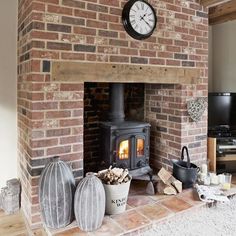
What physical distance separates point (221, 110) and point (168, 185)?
1.62 metres

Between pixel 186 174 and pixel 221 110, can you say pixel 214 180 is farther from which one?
pixel 221 110

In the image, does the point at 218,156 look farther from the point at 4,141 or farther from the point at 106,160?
the point at 4,141

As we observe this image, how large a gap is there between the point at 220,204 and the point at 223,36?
2914 mm

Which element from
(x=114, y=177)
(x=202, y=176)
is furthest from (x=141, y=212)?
(x=202, y=176)

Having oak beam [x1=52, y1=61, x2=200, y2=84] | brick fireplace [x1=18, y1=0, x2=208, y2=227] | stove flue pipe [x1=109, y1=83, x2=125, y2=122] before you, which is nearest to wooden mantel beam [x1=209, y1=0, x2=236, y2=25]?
brick fireplace [x1=18, y1=0, x2=208, y2=227]

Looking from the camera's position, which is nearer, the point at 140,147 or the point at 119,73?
the point at 119,73

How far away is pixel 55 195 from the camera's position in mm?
2002

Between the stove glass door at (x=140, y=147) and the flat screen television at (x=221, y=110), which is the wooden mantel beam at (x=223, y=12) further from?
the stove glass door at (x=140, y=147)

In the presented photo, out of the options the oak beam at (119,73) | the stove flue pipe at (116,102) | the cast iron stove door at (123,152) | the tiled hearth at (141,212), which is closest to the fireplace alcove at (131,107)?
the oak beam at (119,73)

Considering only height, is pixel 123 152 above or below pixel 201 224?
above

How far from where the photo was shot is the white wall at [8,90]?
2.66m

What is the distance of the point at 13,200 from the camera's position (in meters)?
2.50

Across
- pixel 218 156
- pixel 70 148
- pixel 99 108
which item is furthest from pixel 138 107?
pixel 70 148

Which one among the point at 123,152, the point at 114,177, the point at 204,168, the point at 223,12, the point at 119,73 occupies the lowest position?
the point at 204,168
